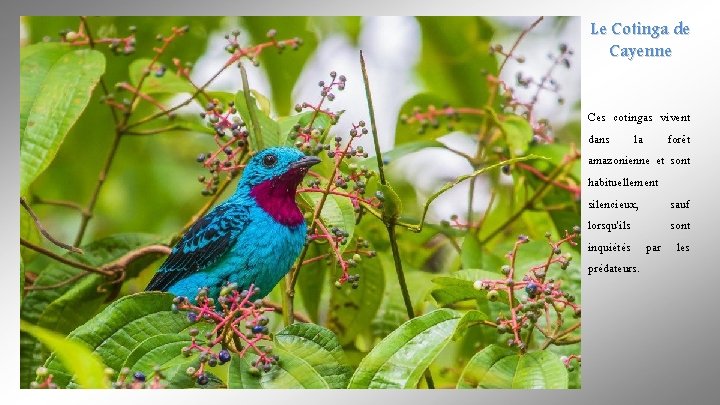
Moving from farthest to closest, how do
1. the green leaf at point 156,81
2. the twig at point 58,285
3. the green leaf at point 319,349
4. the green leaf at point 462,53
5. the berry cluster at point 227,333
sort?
the green leaf at point 462,53, the green leaf at point 156,81, the twig at point 58,285, the green leaf at point 319,349, the berry cluster at point 227,333

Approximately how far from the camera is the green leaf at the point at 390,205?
233cm

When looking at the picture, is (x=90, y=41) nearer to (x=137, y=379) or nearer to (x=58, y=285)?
(x=58, y=285)

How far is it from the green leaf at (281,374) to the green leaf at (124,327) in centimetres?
17

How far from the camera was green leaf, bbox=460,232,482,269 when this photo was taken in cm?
277

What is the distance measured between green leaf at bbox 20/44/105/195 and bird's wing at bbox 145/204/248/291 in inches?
18.0

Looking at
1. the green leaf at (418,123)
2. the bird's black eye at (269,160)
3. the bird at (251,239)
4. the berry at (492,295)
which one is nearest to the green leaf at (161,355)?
the bird at (251,239)

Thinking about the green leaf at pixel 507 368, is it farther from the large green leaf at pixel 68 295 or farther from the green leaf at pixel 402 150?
the large green leaf at pixel 68 295

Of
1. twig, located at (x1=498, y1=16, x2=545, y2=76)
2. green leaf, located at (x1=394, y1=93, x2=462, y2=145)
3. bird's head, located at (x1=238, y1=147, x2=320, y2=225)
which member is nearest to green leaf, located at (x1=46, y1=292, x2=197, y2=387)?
bird's head, located at (x1=238, y1=147, x2=320, y2=225)

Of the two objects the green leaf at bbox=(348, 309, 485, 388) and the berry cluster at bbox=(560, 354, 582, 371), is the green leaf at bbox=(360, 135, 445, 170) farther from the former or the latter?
the berry cluster at bbox=(560, 354, 582, 371)

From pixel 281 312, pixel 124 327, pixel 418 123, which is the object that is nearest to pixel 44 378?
pixel 124 327

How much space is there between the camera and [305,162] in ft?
8.55
